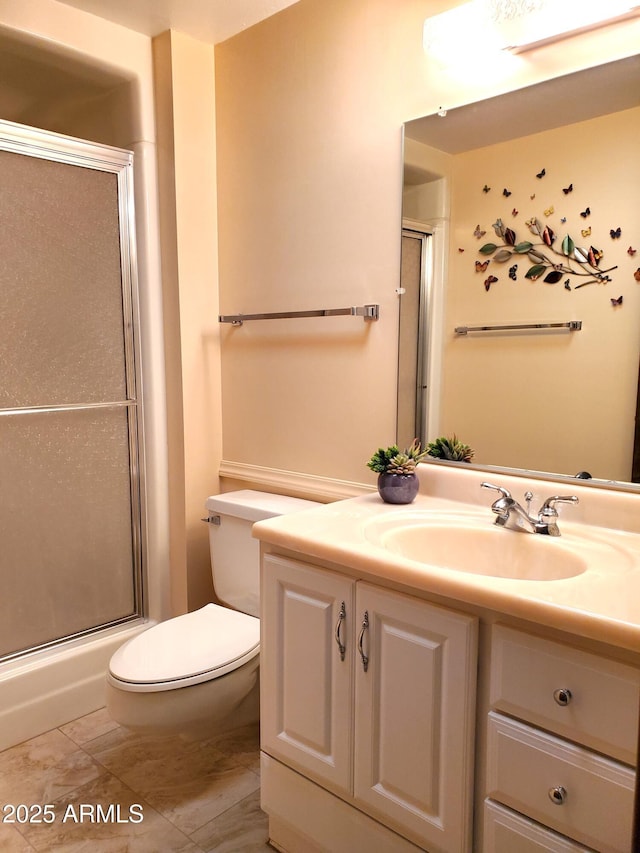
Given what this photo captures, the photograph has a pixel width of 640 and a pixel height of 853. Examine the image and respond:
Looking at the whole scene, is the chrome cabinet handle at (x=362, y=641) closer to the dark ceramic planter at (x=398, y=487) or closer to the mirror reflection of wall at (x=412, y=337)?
the dark ceramic planter at (x=398, y=487)

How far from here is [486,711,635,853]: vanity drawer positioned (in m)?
0.95

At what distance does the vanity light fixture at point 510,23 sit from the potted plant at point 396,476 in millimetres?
1037

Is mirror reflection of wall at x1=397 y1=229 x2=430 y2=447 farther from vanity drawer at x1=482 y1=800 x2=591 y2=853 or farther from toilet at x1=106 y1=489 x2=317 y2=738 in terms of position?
vanity drawer at x1=482 y1=800 x2=591 y2=853

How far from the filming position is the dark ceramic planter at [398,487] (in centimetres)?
163

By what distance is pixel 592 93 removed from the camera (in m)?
1.38

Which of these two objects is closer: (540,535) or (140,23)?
(540,535)

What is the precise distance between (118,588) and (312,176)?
163 cm

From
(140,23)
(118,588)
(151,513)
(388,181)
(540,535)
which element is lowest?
(118,588)

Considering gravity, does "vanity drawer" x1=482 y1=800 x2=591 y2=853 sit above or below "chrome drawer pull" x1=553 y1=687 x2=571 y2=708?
below

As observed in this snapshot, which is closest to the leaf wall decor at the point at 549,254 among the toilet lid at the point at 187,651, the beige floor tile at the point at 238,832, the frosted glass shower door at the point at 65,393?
the toilet lid at the point at 187,651

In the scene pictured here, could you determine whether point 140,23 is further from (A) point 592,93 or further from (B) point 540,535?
(B) point 540,535

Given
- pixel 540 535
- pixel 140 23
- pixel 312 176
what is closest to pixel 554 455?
pixel 540 535

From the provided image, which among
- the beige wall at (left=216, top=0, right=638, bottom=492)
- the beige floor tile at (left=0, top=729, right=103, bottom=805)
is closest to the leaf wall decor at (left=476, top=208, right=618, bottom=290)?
the beige wall at (left=216, top=0, right=638, bottom=492)

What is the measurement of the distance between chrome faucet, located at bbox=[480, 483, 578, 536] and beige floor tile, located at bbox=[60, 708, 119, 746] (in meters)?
1.51
